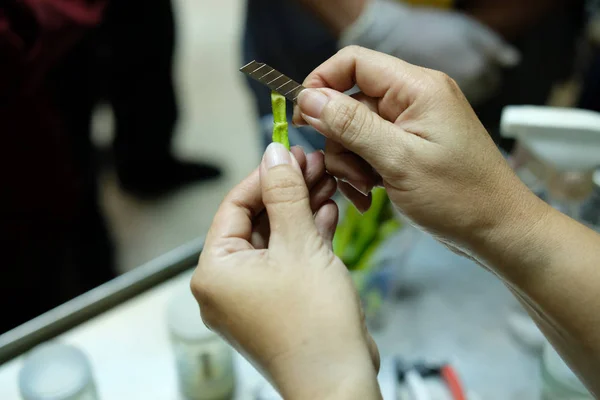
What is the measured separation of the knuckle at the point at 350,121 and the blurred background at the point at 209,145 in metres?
0.21

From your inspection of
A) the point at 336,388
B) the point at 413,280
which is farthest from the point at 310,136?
the point at 336,388

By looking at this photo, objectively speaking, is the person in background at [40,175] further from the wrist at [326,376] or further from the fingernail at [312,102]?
the wrist at [326,376]

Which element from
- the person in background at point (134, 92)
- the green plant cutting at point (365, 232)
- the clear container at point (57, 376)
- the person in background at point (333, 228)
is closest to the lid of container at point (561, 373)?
the person in background at point (333, 228)

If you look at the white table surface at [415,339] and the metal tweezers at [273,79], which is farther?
the white table surface at [415,339]

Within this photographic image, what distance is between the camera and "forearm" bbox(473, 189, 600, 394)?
0.44m

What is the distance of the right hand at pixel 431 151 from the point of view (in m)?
0.46

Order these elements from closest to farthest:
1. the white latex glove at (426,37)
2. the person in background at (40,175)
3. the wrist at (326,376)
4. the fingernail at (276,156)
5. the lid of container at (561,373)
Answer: the wrist at (326,376) < the fingernail at (276,156) < the lid of container at (561,373) < the person in background at (40,175) < the white latex glove at (426,37)

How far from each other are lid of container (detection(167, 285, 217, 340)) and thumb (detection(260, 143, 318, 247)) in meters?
0.23

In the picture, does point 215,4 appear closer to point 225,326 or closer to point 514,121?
point 514,121

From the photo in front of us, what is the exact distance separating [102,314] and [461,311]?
1.61 feet

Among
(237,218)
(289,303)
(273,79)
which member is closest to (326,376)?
(289,303)

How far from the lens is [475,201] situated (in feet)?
1.54

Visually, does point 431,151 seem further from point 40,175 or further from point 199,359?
point 40,175

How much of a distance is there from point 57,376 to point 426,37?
2.47 ft
